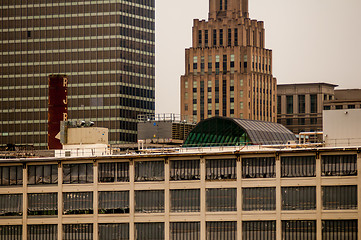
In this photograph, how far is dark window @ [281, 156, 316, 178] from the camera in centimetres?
12544

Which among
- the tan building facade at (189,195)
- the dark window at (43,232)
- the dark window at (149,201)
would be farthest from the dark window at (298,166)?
the dark window at (43,232)

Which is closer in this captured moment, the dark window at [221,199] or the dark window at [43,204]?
the dark window at [221,199]

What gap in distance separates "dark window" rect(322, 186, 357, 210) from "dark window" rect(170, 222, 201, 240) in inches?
671

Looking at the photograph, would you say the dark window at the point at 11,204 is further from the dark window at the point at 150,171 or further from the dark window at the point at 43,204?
the dark window at the point at 150,171

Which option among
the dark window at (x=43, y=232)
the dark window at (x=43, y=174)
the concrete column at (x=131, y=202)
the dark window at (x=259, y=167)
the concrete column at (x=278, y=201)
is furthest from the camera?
the dark window at (x=43, y=174)

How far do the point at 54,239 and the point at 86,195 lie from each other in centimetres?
760

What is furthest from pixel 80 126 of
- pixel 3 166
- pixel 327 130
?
pixel 327 130

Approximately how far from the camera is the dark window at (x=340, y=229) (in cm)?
12269

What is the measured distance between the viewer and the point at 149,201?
132 metres

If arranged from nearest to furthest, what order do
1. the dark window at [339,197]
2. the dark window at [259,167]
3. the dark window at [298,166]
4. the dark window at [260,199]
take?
the dark window at [339,197], the dark window at [298,166], the dark window at [260,199], the dark window at [259,167]

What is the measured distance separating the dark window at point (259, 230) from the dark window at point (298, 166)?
6548mm

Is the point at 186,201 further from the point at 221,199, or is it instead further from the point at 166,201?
the point at 221,199

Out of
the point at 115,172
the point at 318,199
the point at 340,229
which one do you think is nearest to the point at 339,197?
the point at 318,199

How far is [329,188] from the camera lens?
124 m
